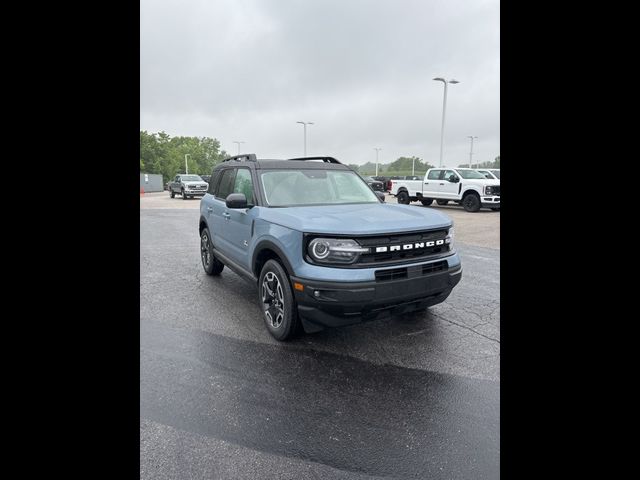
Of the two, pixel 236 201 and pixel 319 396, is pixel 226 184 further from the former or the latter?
pixel 319 396

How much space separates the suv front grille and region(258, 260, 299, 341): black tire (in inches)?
29.3

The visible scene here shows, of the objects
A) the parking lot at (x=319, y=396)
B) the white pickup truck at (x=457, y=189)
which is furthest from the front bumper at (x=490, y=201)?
the parking lot at (x=319, y=396)

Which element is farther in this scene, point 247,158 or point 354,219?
point 247,158

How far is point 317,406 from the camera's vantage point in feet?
8.80

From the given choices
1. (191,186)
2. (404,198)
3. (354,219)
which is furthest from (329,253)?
(191,186)

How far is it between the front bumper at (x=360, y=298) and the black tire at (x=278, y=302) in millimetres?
Result: 137

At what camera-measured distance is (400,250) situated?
11.0ft

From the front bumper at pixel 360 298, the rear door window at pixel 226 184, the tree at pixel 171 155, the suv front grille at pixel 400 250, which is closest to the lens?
the front bumper at pixel 360 298

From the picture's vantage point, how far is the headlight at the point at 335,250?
3.23 meters

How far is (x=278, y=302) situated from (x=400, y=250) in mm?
1293

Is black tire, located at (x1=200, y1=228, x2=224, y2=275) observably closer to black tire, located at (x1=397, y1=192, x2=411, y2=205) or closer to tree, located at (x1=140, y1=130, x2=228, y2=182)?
black tire, located at (x1=397, y1=192, x2=411, y2=205)

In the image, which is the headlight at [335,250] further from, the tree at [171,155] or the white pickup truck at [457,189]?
the tree at [171,155]

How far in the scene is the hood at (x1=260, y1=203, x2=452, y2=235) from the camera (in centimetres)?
329
